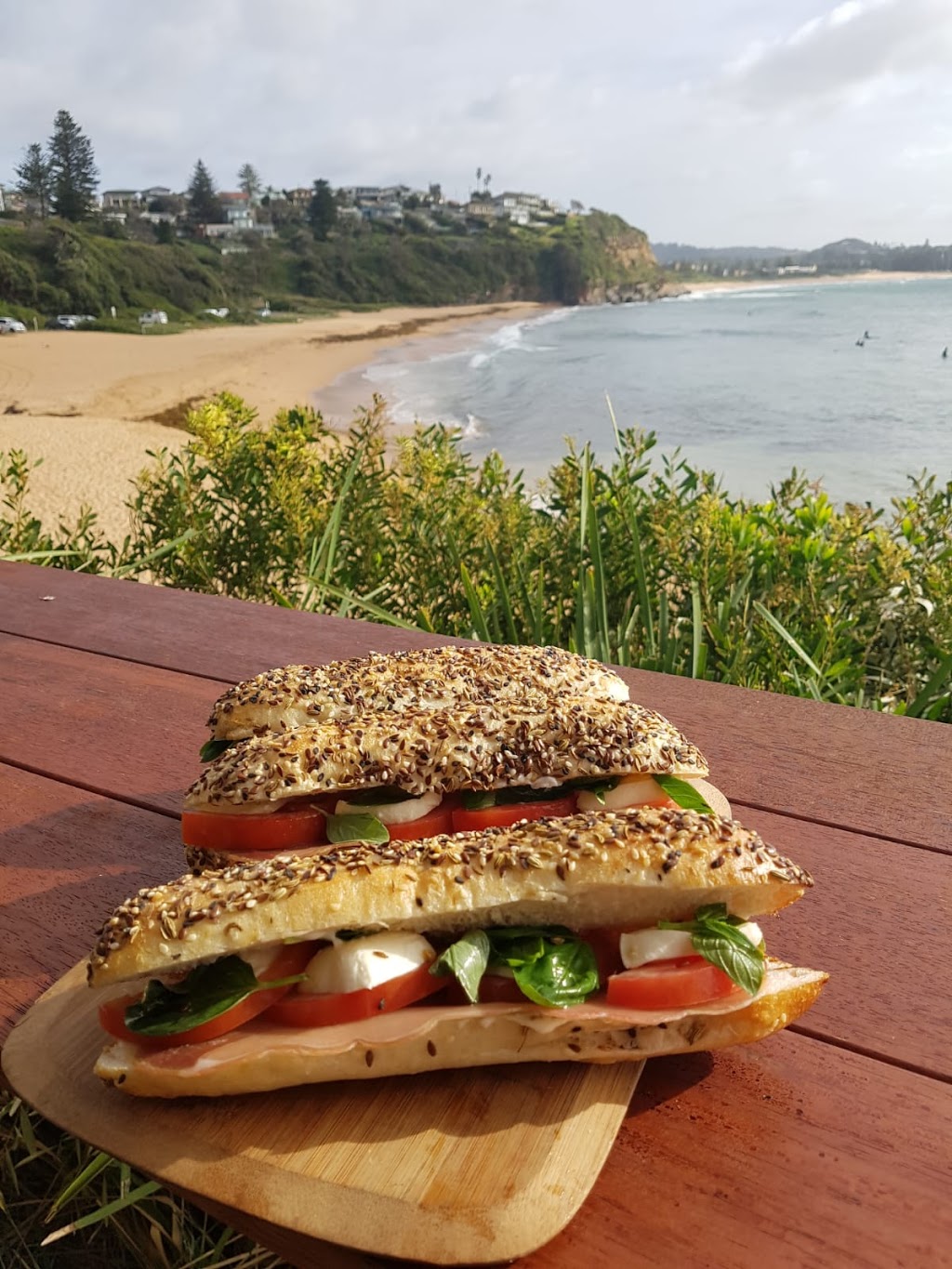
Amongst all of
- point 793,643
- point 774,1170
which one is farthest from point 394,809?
point 793,643

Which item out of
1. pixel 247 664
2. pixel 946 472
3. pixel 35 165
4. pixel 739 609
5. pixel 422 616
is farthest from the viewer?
pixel 35 165

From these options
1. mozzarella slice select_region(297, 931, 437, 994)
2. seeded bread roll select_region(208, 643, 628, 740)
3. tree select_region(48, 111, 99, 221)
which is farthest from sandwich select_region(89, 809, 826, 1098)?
tree select_region(48, 111, 99, 221)

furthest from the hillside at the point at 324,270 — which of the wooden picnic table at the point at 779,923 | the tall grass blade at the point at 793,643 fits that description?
the tall grass blade at the point at 793,643

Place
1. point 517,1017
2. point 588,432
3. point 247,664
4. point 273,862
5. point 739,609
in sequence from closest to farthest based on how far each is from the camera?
point 517,1017
point 273,862
point 247,664
point 739,609
point 588,432

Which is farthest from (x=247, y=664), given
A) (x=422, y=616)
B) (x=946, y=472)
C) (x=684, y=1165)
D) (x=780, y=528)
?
(x=946, y=472)

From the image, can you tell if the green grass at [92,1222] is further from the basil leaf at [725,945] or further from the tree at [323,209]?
the tree at [323,209]

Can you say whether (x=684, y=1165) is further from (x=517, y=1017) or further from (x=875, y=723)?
(x=875, y=723)

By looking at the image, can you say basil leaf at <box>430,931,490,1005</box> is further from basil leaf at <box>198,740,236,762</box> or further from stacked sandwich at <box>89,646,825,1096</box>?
basil leaf at <box>198,740,236,762</box>
